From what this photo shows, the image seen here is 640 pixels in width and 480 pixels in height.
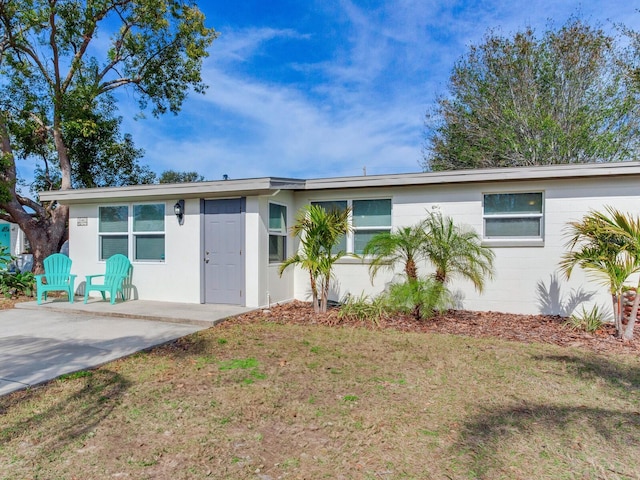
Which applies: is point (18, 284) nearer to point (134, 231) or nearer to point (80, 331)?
point (134, 231)

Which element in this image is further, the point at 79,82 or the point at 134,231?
the point at 79,82

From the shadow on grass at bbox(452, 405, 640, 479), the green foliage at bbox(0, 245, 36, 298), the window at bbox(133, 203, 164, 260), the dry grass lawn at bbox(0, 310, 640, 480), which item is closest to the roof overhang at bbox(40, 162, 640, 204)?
the window at bbox(133, 203, 164, 260)

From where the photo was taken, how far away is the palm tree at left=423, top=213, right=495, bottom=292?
6879 millimetres

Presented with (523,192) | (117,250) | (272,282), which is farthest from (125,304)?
(523,192)

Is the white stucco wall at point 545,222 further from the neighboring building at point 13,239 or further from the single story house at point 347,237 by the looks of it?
the neighboring building at point 13,239

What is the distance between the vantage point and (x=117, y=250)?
30.0 feet

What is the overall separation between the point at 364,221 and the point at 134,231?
5.14 metres

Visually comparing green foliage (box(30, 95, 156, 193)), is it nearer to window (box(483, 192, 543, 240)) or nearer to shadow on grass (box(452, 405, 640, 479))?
window (box(483, 192, 543, 240))

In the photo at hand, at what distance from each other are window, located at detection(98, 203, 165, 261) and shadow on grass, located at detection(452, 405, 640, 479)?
7.48 metres

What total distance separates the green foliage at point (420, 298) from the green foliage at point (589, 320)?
1.93 meters

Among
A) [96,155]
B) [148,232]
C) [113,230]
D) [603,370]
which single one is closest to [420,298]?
[603,370]

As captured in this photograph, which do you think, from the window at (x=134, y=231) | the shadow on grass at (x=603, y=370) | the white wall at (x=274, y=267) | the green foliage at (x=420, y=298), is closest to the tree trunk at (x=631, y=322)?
the shadow on grass at (x=603, y=370)

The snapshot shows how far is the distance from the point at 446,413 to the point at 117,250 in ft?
27.0

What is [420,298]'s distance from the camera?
6.65 metres
